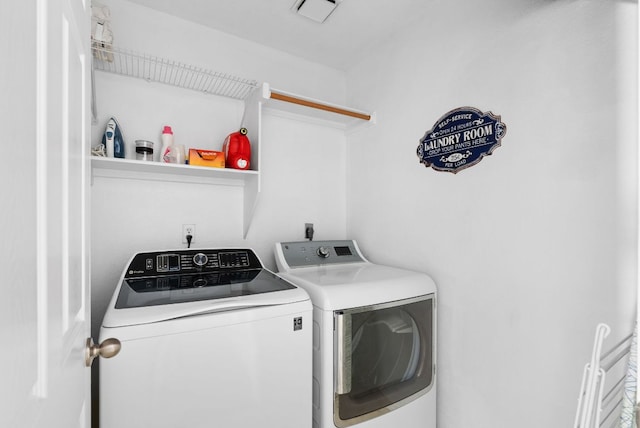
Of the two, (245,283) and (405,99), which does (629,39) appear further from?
(245,283)

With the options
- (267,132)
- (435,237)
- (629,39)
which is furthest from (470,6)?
(267,132)

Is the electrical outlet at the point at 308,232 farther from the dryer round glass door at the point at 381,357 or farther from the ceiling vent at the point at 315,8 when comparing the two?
the ceiling vent at the point at 315,8

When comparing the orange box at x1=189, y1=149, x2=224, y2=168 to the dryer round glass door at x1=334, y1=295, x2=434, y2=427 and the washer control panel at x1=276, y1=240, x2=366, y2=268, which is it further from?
the dryer round glass door at x1=334, y1=295, x2=434, y2=427

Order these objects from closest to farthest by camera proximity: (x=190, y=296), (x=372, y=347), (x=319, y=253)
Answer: (x=190, y=296), (x=372, y=347), (x=319, y=253)

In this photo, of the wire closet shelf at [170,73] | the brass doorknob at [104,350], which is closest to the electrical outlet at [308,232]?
the wire closet shelf at [170,73]

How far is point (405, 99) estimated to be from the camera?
6.86ft

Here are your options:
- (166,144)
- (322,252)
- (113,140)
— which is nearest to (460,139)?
(322,252)

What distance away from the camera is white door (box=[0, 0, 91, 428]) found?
0.90 feet

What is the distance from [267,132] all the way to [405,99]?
3.50 ft

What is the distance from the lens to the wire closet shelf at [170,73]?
1727mm

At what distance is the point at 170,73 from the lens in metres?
1.96

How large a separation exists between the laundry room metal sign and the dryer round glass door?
828mm

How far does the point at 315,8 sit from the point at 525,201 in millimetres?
1714

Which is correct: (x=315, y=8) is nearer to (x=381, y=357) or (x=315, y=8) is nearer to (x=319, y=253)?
(x=319, y=253)
